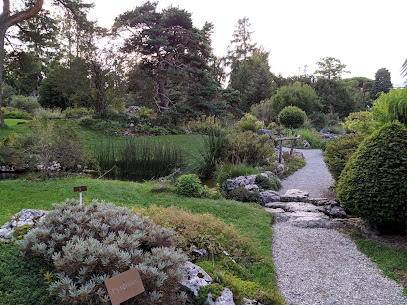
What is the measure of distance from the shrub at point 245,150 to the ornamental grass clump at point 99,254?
560 cm

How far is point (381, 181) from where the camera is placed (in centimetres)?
373

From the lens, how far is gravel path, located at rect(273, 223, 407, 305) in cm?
269

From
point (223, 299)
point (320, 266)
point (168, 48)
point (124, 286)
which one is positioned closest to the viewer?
point (124, 286)

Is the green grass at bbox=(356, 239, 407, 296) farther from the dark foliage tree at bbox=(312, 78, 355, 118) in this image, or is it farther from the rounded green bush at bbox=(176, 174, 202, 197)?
the dark foliage tree at bbox=(312, 78, 355, 118)

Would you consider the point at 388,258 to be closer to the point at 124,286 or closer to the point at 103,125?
the point at 124,286

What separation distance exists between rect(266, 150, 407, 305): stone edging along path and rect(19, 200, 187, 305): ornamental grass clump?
4.47 ft

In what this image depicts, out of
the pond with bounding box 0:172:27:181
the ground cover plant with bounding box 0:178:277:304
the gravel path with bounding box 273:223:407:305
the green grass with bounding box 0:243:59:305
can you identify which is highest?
the green grass with bounding box 0:243:59:305

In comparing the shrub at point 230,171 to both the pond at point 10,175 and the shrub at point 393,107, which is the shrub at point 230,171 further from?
the pond at point 10,175

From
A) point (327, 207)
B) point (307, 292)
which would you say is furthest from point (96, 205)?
point (327, 207)

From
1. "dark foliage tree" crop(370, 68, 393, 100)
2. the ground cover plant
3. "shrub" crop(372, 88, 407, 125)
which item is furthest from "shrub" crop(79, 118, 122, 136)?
"dark foliage tree" crop(370, 68, 393, 100)

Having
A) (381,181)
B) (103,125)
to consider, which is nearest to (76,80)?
(103,125)

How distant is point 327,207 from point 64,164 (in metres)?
5.99

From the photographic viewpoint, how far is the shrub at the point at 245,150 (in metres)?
7.85

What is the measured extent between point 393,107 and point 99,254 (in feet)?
15.1
